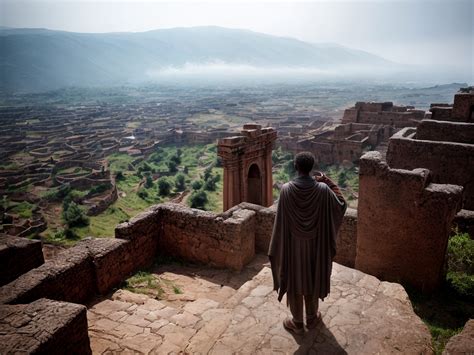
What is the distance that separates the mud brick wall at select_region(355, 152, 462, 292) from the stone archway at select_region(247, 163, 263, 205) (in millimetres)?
7308

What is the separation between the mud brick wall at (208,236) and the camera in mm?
7508

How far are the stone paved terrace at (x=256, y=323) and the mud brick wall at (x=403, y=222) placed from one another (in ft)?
4.45

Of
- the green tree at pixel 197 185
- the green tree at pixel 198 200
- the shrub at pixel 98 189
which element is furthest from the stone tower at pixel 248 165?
the shrub at pixel 98 189

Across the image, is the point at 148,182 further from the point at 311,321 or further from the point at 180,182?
the point at 311,321

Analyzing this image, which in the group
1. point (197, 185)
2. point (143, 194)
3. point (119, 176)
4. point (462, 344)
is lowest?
point (119, 176)

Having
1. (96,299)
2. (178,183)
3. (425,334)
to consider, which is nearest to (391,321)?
(425,334)

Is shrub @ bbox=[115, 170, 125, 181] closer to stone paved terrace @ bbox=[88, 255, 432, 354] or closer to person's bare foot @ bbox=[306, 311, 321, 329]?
stone paved terrace @ bbox=[88, 255, 432, 354]

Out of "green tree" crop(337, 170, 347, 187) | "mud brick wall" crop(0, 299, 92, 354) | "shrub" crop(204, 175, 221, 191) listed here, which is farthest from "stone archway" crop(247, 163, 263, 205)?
"shrub" crop(204, 175, 221, 191)

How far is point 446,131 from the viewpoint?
11203 mm

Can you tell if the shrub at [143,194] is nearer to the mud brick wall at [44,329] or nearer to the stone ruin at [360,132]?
the stone ruin at [360,132]

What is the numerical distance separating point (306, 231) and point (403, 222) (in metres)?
3.29

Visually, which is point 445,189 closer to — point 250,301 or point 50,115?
point 250,301

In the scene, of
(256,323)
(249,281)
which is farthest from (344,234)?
(256,323)

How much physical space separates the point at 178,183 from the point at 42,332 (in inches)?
1291
